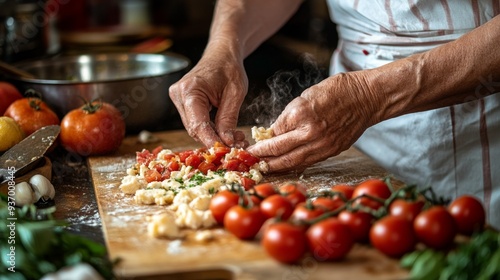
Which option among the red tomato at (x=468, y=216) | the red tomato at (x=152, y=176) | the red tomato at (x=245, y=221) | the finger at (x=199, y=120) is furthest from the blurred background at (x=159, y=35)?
the red tomato at (x=468, y=216)

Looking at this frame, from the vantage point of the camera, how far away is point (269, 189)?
6.08ft

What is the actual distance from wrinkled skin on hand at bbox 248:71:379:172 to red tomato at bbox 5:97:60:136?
840 millimetres

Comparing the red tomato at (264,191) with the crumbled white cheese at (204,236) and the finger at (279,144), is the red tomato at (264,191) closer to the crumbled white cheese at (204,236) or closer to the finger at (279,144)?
the crumbled white cheese at (204,236)

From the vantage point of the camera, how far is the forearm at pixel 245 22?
2740 mm

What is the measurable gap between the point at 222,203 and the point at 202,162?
55cm

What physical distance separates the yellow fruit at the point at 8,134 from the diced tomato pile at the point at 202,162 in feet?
1.36

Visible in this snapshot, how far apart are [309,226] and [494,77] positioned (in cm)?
90

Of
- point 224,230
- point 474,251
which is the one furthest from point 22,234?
point 474,251

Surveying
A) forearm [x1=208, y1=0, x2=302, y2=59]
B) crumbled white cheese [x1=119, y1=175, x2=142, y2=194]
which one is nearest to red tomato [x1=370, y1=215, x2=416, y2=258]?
crumbled white cheese [x1=119, y1=175, x2=142, y2=194]

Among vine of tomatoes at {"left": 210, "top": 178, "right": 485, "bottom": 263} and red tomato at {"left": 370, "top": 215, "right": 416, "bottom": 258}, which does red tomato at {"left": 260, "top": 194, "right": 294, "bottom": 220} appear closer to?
vine of tomatoes at {"left": 210, "top": 178, "right": 485, "bottom": 263}

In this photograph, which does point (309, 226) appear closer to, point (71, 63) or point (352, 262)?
point (352, 262)

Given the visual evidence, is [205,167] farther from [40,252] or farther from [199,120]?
[40,252]

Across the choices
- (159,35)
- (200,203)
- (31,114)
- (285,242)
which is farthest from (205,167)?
(159,35)

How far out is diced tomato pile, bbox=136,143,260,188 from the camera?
7.48ft
